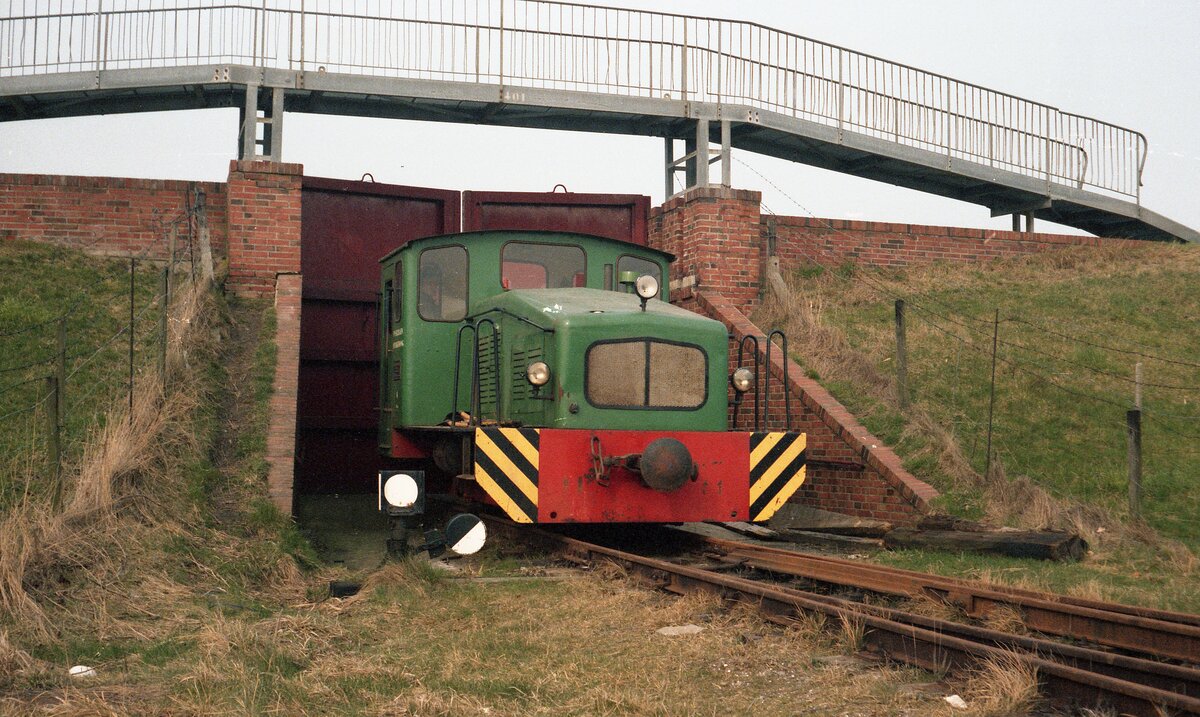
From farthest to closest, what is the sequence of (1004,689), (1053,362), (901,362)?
1. (1053,362)
2. (901,362)
3. (1004,689)

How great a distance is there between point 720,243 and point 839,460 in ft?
13.4

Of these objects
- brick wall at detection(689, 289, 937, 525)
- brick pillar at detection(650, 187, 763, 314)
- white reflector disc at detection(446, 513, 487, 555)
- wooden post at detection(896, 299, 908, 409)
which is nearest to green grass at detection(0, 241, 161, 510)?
white reflector disc at detection(446, 513, 487, 555)

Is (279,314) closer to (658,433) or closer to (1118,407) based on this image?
(658,433)

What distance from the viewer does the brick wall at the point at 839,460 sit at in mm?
10125

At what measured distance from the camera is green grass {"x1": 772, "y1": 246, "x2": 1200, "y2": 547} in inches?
416

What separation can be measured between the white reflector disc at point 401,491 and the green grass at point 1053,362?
473cm

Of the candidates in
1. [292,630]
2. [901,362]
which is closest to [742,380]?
[901,362]

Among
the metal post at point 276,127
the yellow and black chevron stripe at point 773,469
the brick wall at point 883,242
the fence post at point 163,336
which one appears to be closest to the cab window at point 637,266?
the yellow and black chevron stripe at point 773,469

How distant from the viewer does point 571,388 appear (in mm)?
8586

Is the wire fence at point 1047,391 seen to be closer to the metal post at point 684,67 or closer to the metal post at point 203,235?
the metal post at point 684,67

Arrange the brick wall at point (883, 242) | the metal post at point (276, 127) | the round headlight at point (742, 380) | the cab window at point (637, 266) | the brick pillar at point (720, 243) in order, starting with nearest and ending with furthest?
the round headlight at point (742, 380), the cab window at point (637, 266), the metal post at point (276, 127), the brick pillar at point (720, 243), the brick wall at point (883, 242)

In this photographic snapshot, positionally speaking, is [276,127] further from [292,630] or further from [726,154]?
[292,630]

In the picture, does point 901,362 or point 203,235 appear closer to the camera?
point 901,362

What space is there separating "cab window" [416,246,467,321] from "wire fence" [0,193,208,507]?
2.28m
